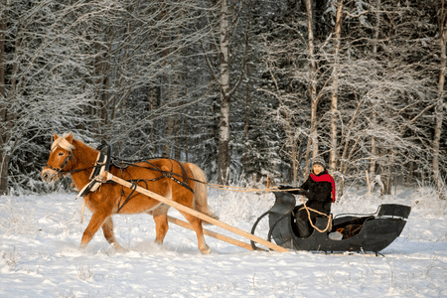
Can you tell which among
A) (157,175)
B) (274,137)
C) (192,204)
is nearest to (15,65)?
(157,175)

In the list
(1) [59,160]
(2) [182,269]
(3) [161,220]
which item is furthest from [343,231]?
(1) [59,160]

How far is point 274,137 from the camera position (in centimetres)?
2083

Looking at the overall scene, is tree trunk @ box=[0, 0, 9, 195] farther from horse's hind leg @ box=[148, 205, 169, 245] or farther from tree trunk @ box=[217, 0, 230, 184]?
tree trunk @ box=[217, 0, 230, 184]

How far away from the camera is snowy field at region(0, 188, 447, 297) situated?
3350 millimetres

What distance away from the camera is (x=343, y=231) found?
5.50 m

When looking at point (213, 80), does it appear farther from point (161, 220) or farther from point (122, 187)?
point (122, 187)

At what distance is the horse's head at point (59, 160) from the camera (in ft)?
15.0

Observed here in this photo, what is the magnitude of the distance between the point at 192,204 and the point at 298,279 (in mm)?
2305

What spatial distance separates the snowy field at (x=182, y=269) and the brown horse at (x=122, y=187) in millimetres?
440

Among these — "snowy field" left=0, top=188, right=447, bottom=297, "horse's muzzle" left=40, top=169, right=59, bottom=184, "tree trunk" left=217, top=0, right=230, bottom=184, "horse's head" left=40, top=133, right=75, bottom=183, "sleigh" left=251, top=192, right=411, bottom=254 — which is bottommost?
"snowy field" left=0, top=188, right=447, bottom=297

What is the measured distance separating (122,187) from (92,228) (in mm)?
693

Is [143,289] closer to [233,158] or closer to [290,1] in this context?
[290,1]

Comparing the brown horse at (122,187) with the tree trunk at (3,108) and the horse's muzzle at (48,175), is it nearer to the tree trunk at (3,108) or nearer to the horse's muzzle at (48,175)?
the horse's muzzle at (48,175)

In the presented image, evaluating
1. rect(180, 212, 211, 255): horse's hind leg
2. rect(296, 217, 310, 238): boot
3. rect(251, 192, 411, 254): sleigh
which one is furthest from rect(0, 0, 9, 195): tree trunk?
rect(296, 217, 310, 238): boot
